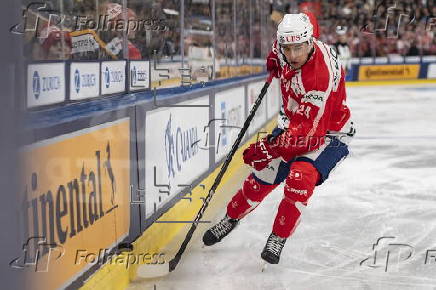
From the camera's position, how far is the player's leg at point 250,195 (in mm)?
3320

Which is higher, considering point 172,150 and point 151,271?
point 172,150

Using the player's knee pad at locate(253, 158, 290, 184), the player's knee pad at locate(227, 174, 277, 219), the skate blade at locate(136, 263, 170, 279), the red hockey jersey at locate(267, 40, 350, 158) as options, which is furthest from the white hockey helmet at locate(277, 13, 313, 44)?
the skate blade at locate(136, 263, 170, 279)

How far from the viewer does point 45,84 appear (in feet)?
7.02

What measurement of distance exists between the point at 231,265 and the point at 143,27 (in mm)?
1316

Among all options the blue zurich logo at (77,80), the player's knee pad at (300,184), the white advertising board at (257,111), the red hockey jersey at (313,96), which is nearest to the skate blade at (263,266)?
the player's knee pad at (300,184)

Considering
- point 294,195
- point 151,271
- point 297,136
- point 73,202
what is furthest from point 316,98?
point 73,202

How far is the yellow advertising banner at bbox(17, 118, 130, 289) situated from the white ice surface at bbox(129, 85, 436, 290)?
1.19ft

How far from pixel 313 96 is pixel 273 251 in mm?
726

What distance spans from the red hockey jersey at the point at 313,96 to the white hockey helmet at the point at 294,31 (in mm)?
143

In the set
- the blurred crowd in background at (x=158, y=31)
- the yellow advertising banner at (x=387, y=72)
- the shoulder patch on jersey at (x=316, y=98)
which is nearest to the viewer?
the blurred crowd in background at (x=158, y=31)

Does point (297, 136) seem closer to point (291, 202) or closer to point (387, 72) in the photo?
point (291, 202)

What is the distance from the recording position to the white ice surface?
282 cm

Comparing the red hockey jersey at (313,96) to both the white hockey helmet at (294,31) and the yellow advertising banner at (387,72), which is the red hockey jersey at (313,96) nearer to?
the white hockey helmet at (294,31)

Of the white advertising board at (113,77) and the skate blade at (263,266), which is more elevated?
the white advertising board at (113,77)
